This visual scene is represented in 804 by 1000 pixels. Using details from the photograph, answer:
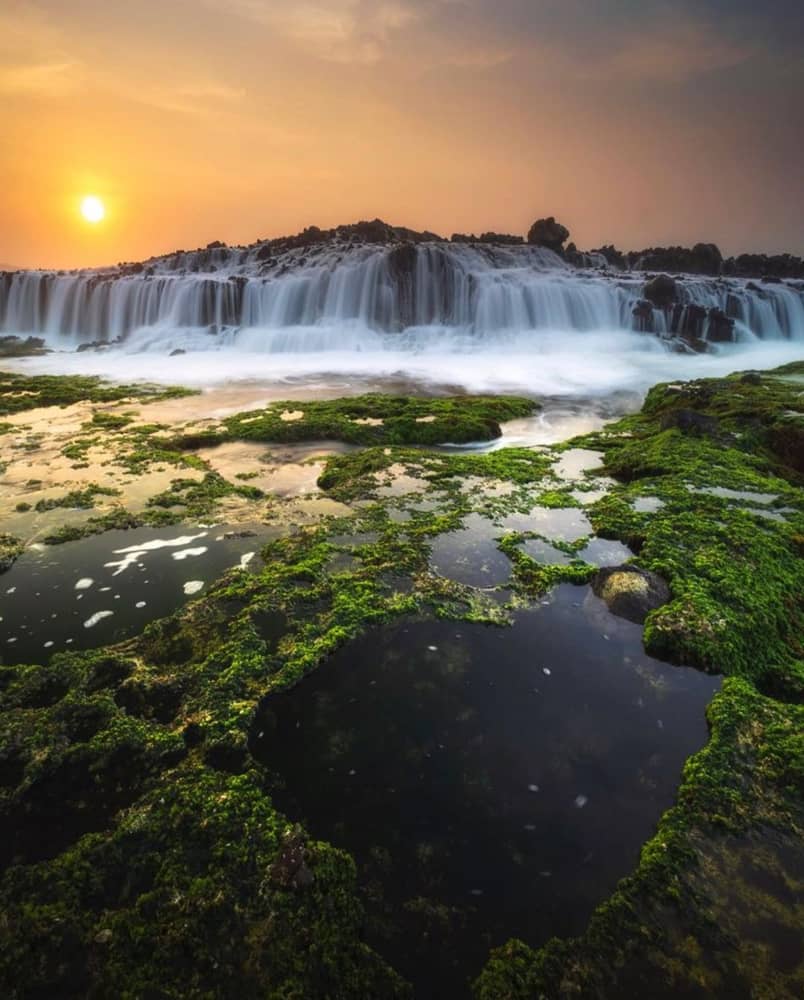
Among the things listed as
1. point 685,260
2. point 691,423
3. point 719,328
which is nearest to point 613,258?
point 685,260

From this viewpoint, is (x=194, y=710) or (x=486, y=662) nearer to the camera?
(x=194, y=710)

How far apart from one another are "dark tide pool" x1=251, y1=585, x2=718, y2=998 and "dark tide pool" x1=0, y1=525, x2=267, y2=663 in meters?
2.50

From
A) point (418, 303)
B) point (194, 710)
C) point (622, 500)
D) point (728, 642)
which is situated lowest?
point (194, 710)

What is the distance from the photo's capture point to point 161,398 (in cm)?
2084

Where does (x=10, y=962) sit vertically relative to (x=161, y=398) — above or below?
below

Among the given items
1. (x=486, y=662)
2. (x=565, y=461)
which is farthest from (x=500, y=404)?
(x=486, y=662)

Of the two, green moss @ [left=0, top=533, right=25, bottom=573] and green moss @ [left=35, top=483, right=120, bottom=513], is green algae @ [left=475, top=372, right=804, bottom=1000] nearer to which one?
green moss @ [left=0, top=533, right=25, bottom=573]

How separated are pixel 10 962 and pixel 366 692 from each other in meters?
3.06

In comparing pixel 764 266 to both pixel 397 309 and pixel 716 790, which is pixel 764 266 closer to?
pixel 397 309

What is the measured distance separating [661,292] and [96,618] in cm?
4681

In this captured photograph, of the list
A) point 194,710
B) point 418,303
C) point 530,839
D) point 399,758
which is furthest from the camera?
point 418,303

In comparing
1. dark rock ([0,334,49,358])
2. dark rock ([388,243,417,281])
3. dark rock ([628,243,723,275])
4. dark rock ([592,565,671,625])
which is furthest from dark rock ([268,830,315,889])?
dark rock ([628,243,723,275])

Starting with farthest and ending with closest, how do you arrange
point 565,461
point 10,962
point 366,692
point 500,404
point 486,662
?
point 500,404, point 565,461, point 486,662, point 366,692, point 10,962

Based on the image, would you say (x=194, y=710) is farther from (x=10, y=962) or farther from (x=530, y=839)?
(x=530, y=839)
